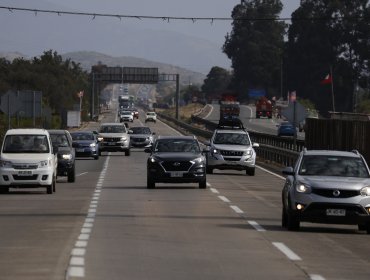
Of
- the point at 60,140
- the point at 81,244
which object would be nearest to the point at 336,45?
the point at 60,140

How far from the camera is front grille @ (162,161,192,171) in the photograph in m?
37.8

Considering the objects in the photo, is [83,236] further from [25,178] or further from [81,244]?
[25,178]

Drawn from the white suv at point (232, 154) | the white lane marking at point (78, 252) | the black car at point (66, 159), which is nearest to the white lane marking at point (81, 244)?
the white lane marking at point (78, 252)

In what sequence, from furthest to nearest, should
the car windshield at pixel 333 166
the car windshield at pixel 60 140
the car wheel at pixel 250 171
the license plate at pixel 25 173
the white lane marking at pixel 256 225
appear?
the car wheel at pixel 250 171 < the car windshield at pixel 60 140 < the license plate at pixel 25 173 < the car windshield at pixel 333 166 < the white lane marking at pixel 256 225

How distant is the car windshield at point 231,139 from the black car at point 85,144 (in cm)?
1600

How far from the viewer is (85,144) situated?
65938mm

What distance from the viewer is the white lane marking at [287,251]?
17.9 metres

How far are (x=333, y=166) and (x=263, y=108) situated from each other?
14693 cm

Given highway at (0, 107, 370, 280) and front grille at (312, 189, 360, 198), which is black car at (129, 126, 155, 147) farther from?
front grille at (312, 189, 360, 198)

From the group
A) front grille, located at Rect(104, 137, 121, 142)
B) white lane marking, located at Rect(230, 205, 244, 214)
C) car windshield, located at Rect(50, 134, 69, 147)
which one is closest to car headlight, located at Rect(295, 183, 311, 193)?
white lane marking, located at Rect(230, 205, 244, 214)

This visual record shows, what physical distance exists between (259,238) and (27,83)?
117 m

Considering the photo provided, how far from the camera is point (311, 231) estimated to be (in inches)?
923

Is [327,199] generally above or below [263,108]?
above

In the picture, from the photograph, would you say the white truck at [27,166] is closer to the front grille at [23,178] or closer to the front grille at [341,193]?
the front grille at [23,178]
